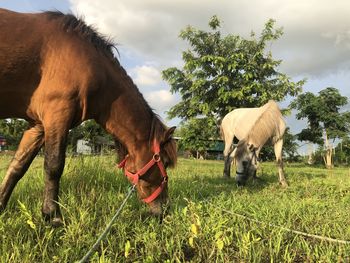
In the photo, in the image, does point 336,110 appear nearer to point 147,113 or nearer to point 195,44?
point 195,44

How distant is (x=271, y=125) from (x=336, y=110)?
2390 centimetres

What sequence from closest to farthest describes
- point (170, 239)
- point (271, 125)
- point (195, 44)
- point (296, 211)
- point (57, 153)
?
1. point (170, 239)
2. point (57, 153)
3. point (296, 211)
4. point (271, 125)
5. point (195, 44)

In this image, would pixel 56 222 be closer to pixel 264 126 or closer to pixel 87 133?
pixel 87 133

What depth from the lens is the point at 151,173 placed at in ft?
14.6

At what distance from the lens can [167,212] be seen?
4.42 meters

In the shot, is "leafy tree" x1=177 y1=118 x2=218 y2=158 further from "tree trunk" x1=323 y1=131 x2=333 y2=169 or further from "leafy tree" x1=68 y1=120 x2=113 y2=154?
"leafy tree" x1=68 y1=120 x2=113 y2=154

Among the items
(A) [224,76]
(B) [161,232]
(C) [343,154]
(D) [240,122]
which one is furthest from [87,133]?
(C) [343,154]

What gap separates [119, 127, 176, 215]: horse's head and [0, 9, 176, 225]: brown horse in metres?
0.01

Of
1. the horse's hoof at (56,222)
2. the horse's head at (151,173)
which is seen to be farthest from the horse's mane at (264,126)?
the horse's hoof at (56,222)

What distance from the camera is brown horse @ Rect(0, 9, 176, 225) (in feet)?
12.7

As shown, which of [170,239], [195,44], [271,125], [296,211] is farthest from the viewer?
[195,44]

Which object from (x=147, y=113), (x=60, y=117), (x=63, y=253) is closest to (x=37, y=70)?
(x=60, y=117)

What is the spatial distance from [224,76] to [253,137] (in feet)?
58.1

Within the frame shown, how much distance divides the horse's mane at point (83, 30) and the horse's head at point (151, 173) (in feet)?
3.61
